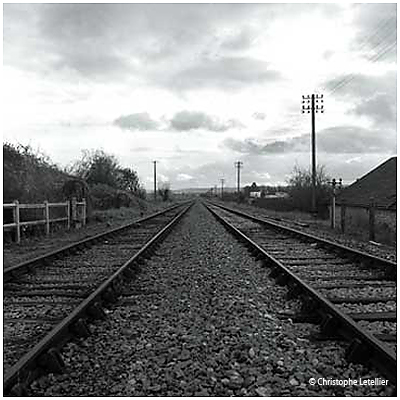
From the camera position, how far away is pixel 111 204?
45625 millimetres

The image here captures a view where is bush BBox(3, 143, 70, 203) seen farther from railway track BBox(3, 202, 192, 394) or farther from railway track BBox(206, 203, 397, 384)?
railway track BBox(206, 203, 397, 384)

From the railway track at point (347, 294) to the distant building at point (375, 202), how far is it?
352 inches

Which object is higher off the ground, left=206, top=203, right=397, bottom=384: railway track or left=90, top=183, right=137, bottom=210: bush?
left=90, top=183, right=137, bottom=210: bush

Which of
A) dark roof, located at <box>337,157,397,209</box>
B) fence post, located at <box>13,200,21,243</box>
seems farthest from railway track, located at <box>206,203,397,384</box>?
dark roof, located at <box>337,157,397,209</box>

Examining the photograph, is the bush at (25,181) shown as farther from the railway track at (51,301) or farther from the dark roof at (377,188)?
the dark roof at (377,188)

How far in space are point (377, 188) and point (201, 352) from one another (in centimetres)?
3532

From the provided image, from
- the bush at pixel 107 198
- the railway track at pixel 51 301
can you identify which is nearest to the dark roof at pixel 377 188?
the bush at pixel 107 198

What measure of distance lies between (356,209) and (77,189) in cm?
2055

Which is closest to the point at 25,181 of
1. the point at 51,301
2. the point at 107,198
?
the point at 51,301

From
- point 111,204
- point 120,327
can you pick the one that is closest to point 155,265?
point 120,327

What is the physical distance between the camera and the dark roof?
107ft

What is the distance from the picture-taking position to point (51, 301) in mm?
6953

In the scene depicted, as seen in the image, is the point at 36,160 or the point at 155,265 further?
the point at 36,160

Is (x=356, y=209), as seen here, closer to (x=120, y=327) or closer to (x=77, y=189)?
(x=77, y=189)
